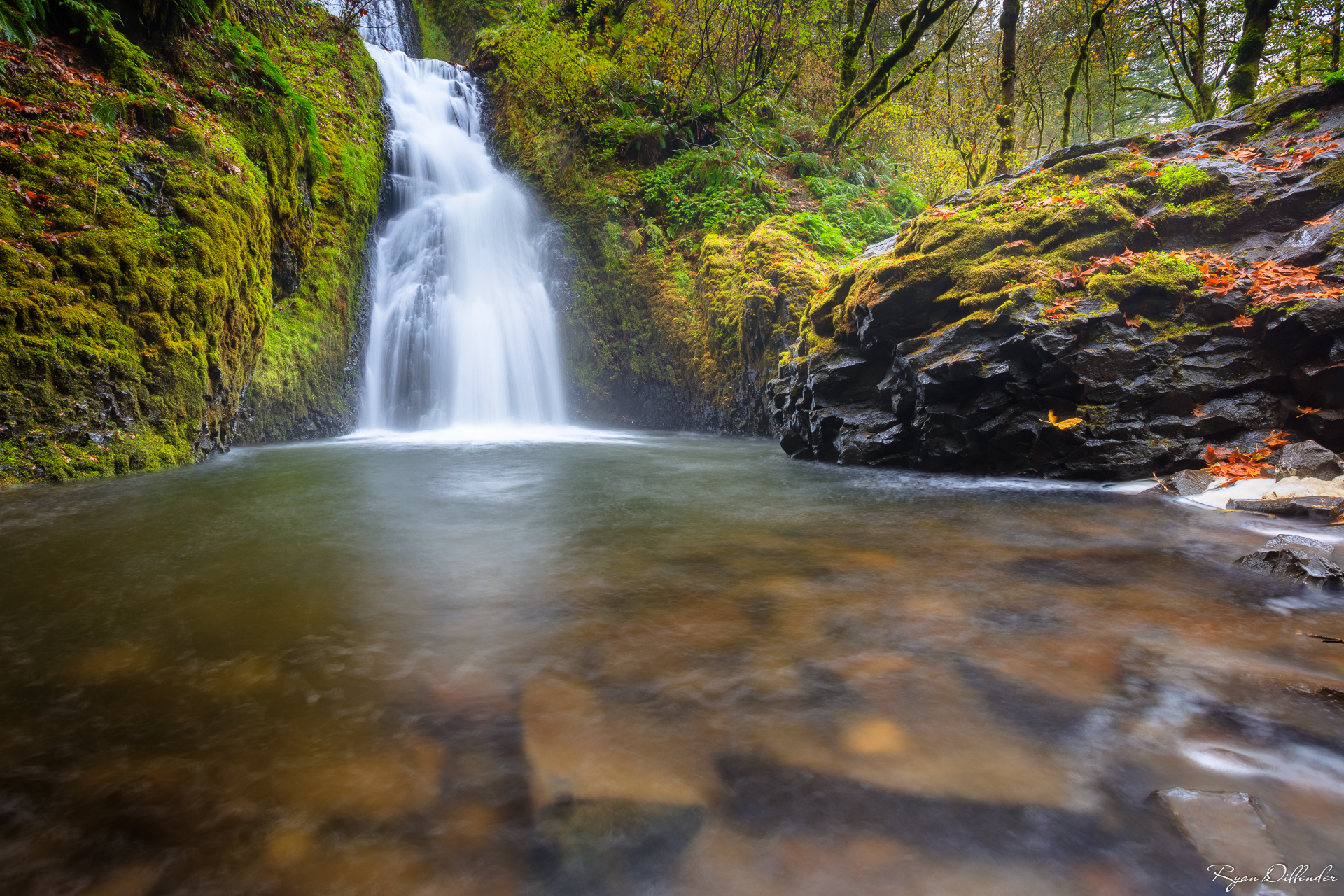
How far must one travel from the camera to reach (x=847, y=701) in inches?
76.4

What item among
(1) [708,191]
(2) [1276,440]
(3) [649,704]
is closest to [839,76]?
(1) [708,191]

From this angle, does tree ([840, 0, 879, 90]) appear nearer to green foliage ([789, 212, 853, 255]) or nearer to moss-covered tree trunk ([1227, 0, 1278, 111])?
green foliage ([789, 212, 853, 255])

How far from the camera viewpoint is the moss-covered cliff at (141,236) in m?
5.34

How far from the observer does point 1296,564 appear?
2.93 metres

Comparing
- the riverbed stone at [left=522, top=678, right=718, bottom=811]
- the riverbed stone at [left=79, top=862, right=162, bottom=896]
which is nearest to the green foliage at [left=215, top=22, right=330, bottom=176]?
the riverbed stone at [left=522, top=678, right=718, bottom=811]

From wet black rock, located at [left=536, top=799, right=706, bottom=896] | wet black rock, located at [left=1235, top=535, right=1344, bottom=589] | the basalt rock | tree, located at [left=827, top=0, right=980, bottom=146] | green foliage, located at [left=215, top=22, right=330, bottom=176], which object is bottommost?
wet black rock, located at [left=536, top=799, right=706, bottom=896]

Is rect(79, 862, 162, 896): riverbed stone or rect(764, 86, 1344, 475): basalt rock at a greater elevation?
rect(764, 86, 1344, 475): basalt rock

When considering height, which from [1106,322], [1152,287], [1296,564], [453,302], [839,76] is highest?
[839,76]

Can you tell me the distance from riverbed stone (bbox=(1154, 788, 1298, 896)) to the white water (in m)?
12.8

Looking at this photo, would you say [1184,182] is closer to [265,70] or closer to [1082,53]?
[1082,53]

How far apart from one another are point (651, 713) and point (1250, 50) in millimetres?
12219

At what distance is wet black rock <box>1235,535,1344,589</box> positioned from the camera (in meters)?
2.82

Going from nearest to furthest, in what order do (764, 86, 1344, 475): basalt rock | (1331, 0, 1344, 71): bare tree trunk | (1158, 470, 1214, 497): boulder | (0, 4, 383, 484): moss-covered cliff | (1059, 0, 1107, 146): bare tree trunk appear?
1. (1158, 470, 1214, 497): boulder
2. (764, 86, 1344, 475): basalt rock
3. (0, 4, 383, 484): moss-covered cliff
4. (1331, 0, 1344, 71): bare tree trunk
5. (1059, 0, 1107, 146): bare tree trunk

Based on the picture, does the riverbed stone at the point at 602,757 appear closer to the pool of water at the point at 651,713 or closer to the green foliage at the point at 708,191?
the pool of water at the point at 651,713
